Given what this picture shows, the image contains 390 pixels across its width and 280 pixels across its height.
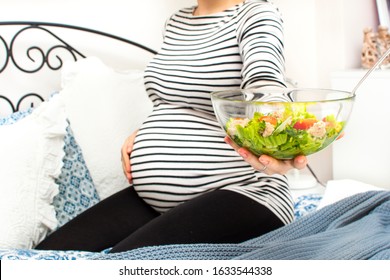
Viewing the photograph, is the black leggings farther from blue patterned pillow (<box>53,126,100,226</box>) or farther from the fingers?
blue patterned pillow (<box>53,126,100,226</box>)

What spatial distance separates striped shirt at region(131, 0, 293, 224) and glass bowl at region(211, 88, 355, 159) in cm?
28

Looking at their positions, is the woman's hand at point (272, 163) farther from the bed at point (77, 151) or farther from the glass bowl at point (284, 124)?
the bed at point (77, 151)

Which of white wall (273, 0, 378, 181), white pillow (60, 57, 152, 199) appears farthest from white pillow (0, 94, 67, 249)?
white wall (273, 0, 378, 181)

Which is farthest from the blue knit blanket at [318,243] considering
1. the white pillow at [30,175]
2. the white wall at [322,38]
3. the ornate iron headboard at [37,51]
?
the ornate iron headboard at [37,51]

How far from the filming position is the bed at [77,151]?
0.92 metres

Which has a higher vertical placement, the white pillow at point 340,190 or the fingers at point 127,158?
the fingers at point 127,158

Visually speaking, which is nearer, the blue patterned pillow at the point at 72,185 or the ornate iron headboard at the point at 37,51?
the blue patterned pillow at the point at 72,185

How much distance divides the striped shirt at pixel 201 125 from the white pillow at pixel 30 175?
249 millimetres

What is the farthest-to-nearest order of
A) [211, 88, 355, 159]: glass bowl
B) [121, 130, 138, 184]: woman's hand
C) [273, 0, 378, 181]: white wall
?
[273, 0, 378, 181]: white wall, [121, 130, 138, 184]: woman's hand, [211, 88, 355, 159]: glass bowl

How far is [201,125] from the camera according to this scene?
3.88ft

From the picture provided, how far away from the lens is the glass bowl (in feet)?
2.28

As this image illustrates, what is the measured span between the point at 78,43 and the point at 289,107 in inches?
51.8

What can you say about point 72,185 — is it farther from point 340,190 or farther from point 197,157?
point 340,190

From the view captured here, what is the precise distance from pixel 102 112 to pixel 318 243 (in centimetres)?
90
